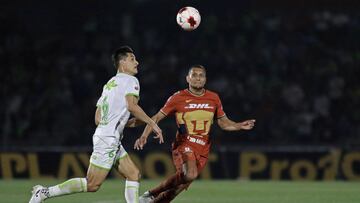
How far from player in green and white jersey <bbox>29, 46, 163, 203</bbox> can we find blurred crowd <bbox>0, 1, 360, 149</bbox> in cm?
969

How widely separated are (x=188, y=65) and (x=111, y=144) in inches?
513

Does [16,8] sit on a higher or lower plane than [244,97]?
higher

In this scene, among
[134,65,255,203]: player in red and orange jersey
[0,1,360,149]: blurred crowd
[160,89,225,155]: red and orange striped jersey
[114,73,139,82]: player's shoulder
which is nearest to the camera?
[114,73,139,82]: player's shoulder

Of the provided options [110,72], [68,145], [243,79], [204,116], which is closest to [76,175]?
[68,145]

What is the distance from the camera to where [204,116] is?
11047 millimetres

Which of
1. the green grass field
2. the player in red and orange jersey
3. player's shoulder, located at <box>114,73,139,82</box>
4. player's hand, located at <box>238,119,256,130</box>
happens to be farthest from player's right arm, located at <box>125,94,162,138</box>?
the green grass field

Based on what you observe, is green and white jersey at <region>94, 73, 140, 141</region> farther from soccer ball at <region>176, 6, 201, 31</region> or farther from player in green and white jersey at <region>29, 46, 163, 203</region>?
soccer ball at <region>176, 6, 201, 31</region>

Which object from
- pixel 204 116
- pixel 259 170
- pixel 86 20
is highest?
pixel 86 20

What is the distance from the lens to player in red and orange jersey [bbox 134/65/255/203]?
10734 millimetres

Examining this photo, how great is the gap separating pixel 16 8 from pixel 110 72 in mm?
3207

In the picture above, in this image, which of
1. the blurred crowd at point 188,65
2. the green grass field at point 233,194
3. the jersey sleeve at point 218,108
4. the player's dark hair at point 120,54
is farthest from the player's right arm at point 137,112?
the blurred crowd at point 188,65

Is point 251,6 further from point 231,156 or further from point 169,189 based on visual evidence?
point 169,189

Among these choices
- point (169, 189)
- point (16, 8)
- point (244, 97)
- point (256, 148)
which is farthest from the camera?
point (16, 8)

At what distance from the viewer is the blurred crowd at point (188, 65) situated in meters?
20.2
